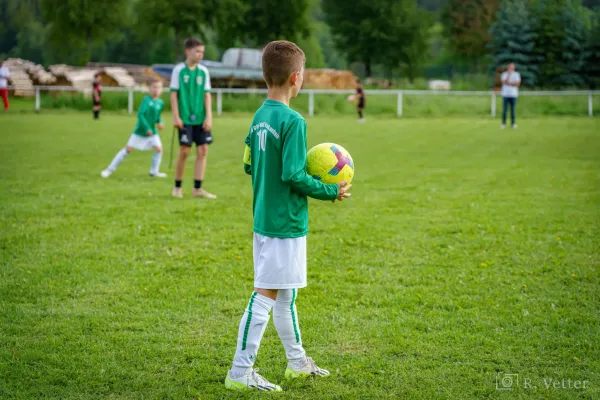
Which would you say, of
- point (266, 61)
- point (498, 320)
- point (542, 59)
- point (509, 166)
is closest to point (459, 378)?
point (498, 320)

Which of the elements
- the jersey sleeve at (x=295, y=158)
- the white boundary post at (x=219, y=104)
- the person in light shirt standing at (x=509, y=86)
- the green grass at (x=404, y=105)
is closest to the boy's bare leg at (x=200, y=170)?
the jersey sleeve at (x=295, y=158)

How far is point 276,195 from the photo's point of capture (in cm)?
404

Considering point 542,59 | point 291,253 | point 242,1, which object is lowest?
point 291,253

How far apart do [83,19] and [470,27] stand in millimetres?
40436

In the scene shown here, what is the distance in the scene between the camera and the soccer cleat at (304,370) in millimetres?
4312

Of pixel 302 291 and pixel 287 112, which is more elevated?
pixel 287 112

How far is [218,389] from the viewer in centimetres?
420

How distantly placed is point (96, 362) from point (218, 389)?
92cm

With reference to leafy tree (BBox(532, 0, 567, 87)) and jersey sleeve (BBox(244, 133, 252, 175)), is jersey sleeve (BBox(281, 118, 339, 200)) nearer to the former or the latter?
jersey sleeve (BBox(244, 133, 252, 175))

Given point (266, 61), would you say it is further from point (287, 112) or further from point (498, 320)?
point (498, 320)

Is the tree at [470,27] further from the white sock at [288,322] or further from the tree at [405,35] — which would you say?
the white sock at [288,322]

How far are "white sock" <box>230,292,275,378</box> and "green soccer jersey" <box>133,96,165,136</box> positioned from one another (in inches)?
362

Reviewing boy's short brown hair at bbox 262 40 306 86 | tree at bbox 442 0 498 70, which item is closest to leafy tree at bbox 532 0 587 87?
tree at bbox 442 0 498 70

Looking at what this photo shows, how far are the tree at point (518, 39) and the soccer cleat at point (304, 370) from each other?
4954 centimetres
